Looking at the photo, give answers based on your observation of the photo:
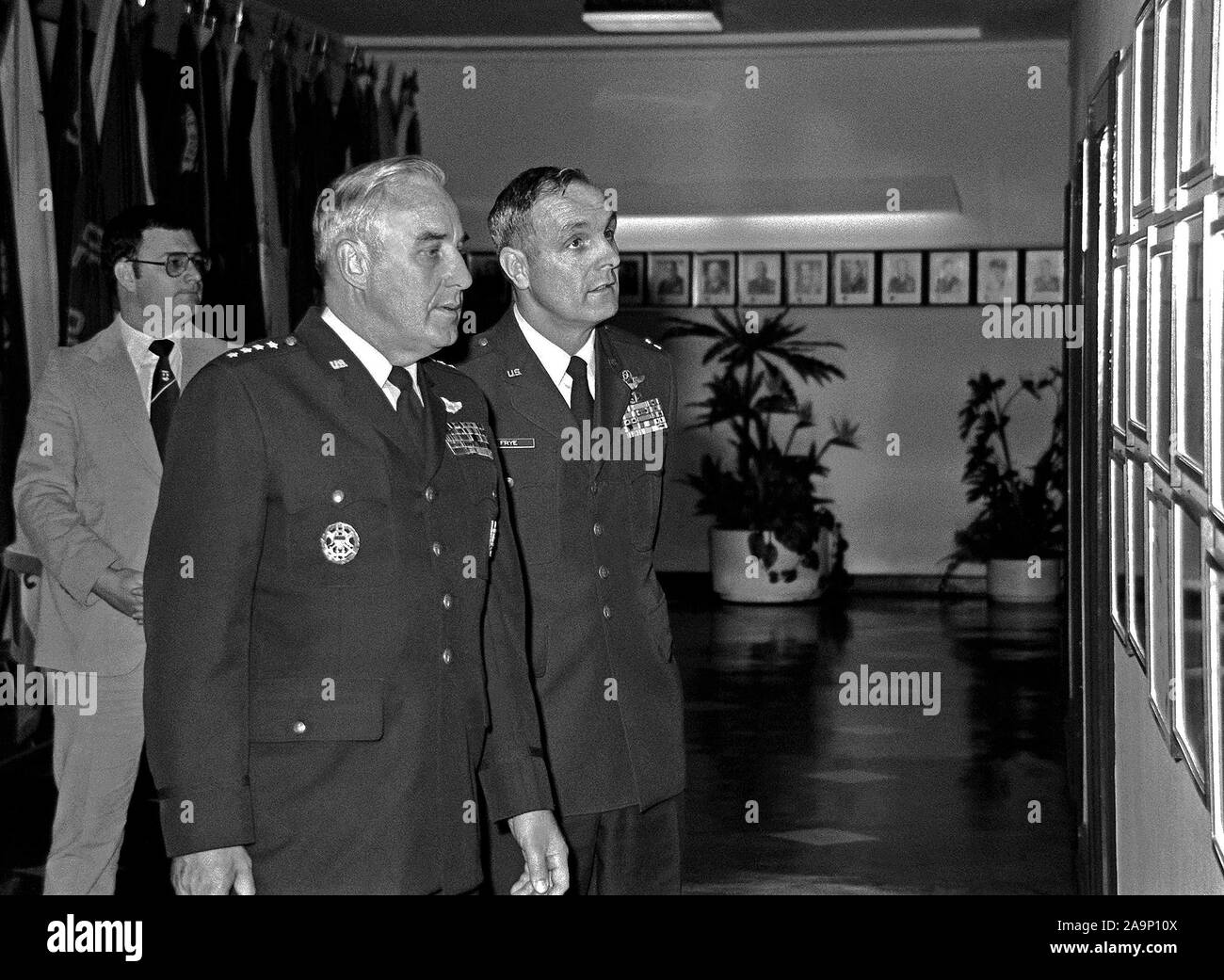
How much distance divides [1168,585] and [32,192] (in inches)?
192

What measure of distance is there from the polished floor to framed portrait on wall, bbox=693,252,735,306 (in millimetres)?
2737

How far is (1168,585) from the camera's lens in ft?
7.77

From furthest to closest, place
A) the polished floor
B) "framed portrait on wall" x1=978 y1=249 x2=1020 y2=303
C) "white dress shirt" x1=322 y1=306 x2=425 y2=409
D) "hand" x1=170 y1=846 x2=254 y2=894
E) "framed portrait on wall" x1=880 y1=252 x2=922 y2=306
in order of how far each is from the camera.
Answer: "framed portrait on wall" x1=880 y1=252 x2=922 y2=306
"framed portrait on wall" x1=978 y1=249 x2=1020 y2=303
the polished floor
"white dress shirt" x1=322 y1=306 x2=425 y2=409
"hand" x1=170 y1=846 x2=254 y2=894

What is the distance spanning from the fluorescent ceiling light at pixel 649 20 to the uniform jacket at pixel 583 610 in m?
5.91

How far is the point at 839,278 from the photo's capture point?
11.6 m

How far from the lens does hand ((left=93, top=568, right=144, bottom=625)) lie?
144 inches

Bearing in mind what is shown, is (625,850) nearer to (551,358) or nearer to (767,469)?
(551,358)

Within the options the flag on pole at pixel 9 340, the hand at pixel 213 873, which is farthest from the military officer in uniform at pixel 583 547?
the flag on pole at pixel 9 340

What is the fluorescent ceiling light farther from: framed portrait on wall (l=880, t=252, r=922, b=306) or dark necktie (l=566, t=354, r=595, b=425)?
dark necktie (l=566, t=354, r=595, b=425)

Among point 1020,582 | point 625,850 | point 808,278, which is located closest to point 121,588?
point 625,850

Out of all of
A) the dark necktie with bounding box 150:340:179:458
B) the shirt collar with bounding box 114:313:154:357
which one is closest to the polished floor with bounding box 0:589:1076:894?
the dark necktie with bounding box 150:340:179:458

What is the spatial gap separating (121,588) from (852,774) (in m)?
3.45
